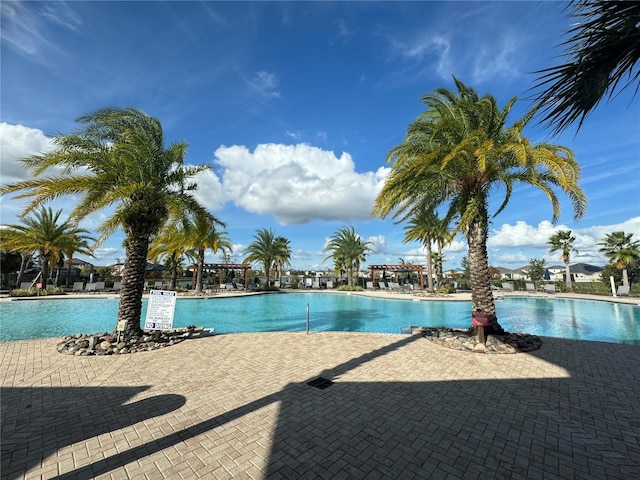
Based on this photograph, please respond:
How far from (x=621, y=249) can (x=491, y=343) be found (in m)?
32.6

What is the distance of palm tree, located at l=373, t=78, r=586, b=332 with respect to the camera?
8.12 meters

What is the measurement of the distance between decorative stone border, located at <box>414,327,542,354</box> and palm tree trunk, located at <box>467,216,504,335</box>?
0.81 m

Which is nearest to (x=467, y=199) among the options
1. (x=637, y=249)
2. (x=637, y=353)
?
(x=637, y=353)

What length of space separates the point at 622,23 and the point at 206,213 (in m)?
9.76

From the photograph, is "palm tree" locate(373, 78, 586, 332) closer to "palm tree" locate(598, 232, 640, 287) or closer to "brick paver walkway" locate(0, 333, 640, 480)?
"brick paver walkway" locate(0, 333, 640, 480)

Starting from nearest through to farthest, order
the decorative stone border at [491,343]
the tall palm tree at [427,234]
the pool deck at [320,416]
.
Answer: the pool deck at [320,416] < the decorative stone border at [491,343] < the tall palm tree at [427,234]

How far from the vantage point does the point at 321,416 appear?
4.03 meters

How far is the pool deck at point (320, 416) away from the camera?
300 centimetres

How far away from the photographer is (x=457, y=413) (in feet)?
13.5

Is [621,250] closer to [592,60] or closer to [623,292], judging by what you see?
[623,292]

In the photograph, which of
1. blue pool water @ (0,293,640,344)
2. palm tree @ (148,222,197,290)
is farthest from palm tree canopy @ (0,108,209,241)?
blue pool water @ (0,293,640,344)

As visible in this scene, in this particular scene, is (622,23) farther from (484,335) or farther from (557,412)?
(484,335)

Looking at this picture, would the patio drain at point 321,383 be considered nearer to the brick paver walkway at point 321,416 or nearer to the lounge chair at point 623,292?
the brick paver walkway at point 321,416

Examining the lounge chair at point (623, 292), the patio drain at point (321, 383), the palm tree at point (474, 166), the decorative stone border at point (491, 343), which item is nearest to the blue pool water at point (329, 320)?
the decorative stone border at point (491, 343)
